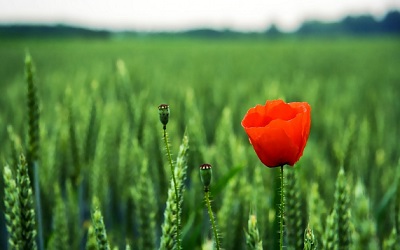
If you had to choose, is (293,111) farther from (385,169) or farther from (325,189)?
(385,169)

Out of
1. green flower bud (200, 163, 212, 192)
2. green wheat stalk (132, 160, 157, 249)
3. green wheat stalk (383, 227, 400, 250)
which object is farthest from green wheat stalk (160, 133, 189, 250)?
green wheat stalk (383, 227, 400, 250)

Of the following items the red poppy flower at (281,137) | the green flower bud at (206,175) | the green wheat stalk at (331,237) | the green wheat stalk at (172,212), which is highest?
the red poppy flower at (281,137)

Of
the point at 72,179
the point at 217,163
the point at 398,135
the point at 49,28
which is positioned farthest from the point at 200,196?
the point at 49,28

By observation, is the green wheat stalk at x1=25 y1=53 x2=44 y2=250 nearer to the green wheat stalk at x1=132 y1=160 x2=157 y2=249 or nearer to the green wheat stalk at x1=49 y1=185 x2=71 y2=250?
the green wheat stalk at x1=49 y1=185 x2=71 y2=250

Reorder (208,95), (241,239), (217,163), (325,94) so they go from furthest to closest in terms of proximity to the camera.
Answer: (325,94) → (208,95) → (217,163) → (241,239)

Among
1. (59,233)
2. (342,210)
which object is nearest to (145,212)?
(59,233)

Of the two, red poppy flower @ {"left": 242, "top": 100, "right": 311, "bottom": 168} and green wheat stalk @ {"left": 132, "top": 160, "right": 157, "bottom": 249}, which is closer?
red poppy flower @ {"left": 242, "top": 100, "right": 311, "bottom": 168}

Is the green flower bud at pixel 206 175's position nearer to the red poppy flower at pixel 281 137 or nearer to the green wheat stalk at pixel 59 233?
the red poppy flower at pixel 281 137

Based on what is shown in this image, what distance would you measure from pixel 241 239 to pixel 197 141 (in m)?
0.21

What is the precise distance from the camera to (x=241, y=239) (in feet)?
2.66

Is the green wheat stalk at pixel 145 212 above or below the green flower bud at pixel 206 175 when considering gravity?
below

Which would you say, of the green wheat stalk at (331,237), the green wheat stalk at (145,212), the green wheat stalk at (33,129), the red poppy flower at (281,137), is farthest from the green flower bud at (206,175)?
the green wheat stalk at (33,129)

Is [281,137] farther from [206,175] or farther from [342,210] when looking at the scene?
[342,210]

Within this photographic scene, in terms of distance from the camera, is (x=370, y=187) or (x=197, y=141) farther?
(x=370, y=187)
